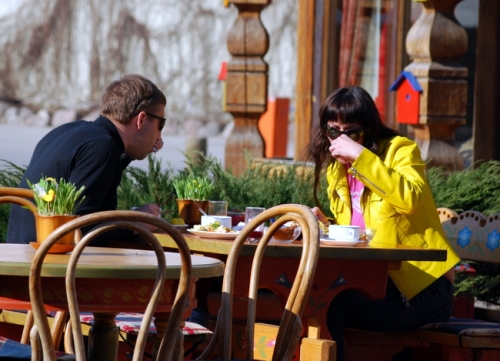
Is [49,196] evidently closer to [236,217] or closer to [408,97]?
[236,217]

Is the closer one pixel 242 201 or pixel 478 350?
pixel 478 350

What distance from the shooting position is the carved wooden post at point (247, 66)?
28.1 ft

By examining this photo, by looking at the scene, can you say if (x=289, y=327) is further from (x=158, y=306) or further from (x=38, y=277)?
(x=38, y=277)

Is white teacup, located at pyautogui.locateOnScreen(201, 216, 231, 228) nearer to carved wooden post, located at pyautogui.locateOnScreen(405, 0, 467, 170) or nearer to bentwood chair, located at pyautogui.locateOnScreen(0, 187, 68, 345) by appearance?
bentwood chair, located at pyautogui.locateOnScreen(0, 187, 68, 345)

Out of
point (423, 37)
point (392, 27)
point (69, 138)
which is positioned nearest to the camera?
point (69, 138)

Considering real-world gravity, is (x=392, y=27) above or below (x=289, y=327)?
above

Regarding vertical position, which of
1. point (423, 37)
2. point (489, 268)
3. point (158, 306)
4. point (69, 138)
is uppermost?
point (423, 37)

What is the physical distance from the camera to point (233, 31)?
8633 millimetres

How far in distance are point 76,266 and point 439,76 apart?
4.75 metres

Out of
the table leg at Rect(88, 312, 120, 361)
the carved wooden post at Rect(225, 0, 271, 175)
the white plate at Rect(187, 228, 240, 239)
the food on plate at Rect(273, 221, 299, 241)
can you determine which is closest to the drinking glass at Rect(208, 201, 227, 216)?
the white plate at Rect(187, 228, 240, 239)

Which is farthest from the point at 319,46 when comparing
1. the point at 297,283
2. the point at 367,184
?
the point at 297,283

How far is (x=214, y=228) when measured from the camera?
4.27 metres

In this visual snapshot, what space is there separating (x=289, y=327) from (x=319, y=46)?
23.9ft

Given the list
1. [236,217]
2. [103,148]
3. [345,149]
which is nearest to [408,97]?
[236,217]
